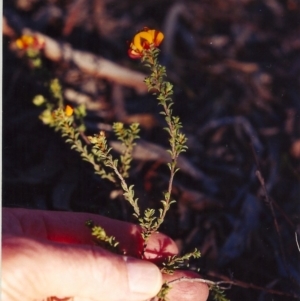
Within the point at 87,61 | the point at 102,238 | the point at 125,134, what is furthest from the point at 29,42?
the point at 102,238

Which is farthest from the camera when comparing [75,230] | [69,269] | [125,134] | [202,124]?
[202,124]

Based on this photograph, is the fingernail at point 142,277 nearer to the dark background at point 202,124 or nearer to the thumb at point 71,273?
the thumb at point 71,273

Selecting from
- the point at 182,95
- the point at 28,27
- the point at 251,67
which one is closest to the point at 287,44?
the point at 251,67

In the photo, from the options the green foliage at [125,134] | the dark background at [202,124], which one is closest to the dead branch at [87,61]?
the dark background at [202,124]

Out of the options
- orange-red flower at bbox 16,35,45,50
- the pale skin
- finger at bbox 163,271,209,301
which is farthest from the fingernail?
orange-red flower at bbox 16,35,45,50

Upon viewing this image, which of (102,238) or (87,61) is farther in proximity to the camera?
(87,61)

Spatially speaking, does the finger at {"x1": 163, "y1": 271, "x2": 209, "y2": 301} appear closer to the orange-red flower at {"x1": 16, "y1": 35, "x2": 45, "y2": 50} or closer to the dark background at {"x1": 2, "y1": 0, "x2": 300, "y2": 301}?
the dark background at {"x1": 2, "y1": 0, "x2": 300, "y2": 301}

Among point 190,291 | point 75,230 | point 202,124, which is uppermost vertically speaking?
point 202,124

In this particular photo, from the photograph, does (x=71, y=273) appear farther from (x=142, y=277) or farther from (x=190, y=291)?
(x=190, y=291)
